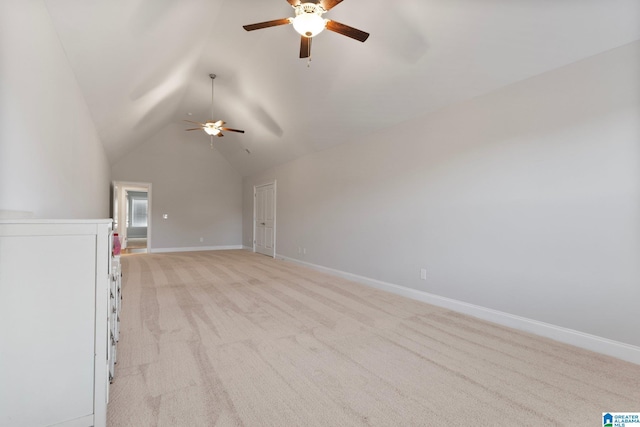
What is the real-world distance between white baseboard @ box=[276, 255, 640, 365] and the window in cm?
1339

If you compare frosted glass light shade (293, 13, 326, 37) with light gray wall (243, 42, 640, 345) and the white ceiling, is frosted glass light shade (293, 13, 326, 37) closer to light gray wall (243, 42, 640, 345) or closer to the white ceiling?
the white ceiling

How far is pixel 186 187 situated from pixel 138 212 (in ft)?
21.9

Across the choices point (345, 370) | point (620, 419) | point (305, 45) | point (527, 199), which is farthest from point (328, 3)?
point (620, 419)

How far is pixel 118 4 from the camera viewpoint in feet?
Answer: 7.73

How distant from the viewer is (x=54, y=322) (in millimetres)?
1271

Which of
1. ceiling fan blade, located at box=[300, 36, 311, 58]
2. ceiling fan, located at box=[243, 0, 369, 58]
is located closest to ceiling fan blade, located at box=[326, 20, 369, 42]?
ceiling fan, located at box=[243, 0, 369, 58]

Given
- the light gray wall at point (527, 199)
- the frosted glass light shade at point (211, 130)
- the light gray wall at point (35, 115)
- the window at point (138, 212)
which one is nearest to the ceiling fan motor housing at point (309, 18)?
the light gray wall at point (35, 115)

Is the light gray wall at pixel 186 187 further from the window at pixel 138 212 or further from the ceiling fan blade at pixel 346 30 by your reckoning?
the window at pixel 138 212

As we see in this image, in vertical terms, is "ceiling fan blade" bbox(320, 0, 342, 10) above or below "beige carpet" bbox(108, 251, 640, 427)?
above

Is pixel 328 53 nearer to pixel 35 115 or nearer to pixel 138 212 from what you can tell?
pixel 35 115

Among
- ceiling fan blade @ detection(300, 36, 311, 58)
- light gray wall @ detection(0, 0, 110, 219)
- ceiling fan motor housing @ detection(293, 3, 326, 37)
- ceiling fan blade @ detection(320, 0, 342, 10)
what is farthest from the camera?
ceiling fan blade @ detection(300, 36, 311, 58)

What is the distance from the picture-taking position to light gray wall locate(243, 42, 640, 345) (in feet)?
7.48

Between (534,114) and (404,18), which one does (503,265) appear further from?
(404,18)

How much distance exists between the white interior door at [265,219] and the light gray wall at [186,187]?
1.21 metres
